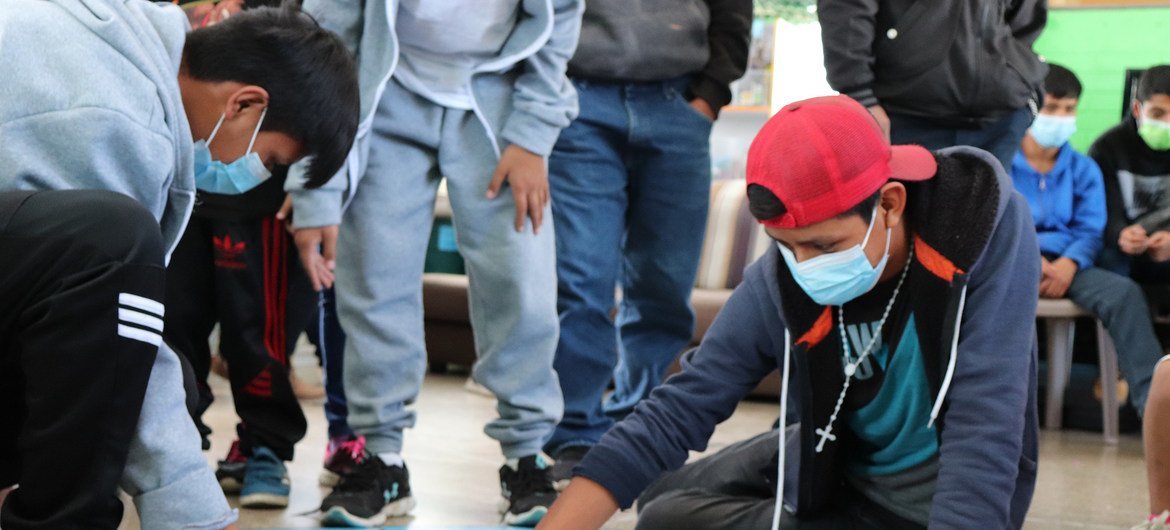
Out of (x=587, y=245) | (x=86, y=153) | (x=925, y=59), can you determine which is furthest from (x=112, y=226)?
(x=925, y=59)

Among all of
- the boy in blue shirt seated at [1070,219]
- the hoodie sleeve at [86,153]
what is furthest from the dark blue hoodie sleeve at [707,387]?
the boy in blue shirt seated at [1070,219]

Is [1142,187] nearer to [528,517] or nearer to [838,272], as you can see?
[528,517]

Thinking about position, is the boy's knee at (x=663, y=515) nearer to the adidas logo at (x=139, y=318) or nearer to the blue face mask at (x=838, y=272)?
the blue face mask at (x=838, y=272)

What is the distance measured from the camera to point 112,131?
4.83 feet

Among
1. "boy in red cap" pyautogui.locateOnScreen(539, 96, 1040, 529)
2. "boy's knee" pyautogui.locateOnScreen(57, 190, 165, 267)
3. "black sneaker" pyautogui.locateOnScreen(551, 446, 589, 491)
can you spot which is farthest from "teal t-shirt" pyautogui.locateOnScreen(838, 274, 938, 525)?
"boy's knee" pyautogui.locateOnScreen(57, 190, 165, 267)

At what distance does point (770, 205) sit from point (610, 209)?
121 cm

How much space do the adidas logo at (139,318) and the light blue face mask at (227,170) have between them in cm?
28

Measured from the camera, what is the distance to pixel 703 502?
193cm

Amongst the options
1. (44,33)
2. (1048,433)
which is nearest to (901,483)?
(44,33)

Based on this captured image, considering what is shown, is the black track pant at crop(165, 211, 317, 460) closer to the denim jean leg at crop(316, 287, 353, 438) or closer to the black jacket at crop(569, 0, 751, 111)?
the denim jean leg at crop(316, 287, 353, 438)

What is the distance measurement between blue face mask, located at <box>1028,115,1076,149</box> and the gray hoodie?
3377 mm

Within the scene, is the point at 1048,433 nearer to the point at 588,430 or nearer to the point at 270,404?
the point at 588,430

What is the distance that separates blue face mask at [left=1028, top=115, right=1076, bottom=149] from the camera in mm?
4328

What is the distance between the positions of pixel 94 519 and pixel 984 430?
0.98 metres
